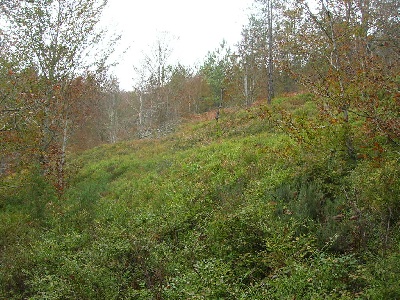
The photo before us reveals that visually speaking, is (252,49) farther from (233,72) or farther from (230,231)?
(230,231)

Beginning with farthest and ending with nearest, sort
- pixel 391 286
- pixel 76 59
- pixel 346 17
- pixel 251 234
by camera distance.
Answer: pixel 76 59 → pixel 346 17 → pixel 251 234 → pixel 391 286

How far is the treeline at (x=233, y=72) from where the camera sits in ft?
24.5

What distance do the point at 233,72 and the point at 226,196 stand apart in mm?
21343

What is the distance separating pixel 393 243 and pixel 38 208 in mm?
8959

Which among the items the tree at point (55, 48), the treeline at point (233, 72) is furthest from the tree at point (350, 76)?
the tree at point (55, 48)

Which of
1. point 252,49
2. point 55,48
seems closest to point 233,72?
point 252,49

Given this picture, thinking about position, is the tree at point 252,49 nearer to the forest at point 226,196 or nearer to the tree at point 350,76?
the forest at point 226,196

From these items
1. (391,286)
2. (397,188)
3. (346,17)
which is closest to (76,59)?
(346,17)

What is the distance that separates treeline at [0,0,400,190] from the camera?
7.48 metres

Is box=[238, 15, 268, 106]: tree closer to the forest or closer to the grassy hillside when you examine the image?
the forest

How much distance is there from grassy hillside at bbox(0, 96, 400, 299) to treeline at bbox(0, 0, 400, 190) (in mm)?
847

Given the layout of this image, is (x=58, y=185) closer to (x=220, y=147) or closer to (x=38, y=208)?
(x=38, y=208)

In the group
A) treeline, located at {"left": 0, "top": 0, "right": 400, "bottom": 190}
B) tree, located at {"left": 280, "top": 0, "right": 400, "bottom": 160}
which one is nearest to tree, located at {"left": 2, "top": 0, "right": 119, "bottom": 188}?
treeline, located at {"left": 0, "top": 0, "right": 400, "bottom": 190}

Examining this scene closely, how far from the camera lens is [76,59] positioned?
593 inches
